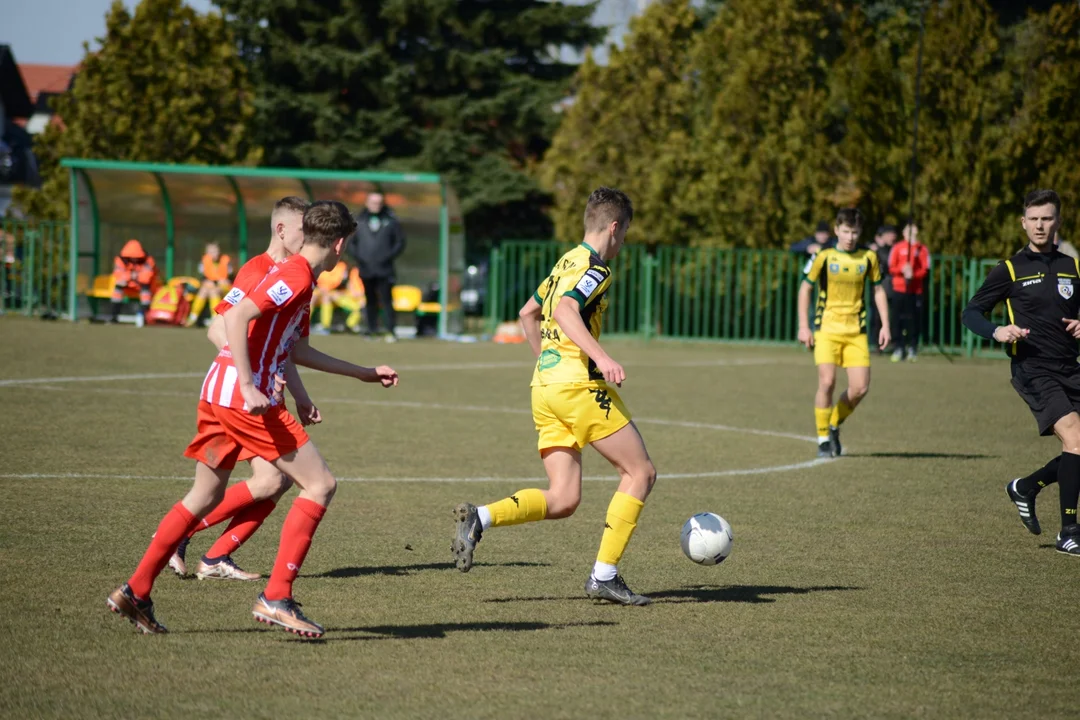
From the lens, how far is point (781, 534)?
862 centimetres

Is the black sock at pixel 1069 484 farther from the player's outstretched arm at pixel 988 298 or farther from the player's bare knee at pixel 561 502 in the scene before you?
the player's bare knee at pixel 561 502

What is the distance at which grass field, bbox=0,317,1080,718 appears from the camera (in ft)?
16.4

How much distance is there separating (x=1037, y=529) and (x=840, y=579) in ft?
6.87

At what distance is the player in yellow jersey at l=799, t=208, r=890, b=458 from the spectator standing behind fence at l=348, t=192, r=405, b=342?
1309 cm

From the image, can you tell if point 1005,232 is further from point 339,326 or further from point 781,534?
point 781,534

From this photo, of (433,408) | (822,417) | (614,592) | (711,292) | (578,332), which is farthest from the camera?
(711,292)

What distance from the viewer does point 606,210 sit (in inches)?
261

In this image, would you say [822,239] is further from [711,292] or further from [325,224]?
[325,224]

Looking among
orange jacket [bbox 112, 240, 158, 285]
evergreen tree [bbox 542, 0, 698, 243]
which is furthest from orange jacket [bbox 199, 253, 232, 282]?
evergreen tree [bbox 542, 0, 698, 243]

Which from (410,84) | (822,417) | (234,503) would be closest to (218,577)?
(234,503)

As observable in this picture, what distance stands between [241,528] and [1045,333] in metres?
4.87

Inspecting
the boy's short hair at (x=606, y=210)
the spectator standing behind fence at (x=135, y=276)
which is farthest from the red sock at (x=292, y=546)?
the spectator standing behind fence at (x=135, y=276)

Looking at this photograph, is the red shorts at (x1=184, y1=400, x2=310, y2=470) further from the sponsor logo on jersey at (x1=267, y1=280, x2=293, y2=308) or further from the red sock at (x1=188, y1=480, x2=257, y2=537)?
the red sock at (x1=188, y1=480, x2=257, y2=537)

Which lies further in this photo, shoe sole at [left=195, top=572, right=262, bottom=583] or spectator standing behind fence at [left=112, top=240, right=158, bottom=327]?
spectator standing behind fence at [left=112, top=240, right=158, bottom=327]
